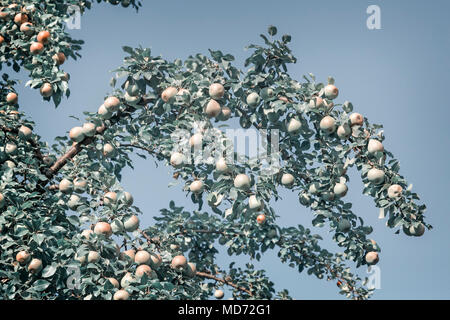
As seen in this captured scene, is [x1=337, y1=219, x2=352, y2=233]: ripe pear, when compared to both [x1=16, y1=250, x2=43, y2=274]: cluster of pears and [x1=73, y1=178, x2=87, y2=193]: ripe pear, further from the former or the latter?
[x1=16, y1=250, x2=43, y2=274]: cluster of pears

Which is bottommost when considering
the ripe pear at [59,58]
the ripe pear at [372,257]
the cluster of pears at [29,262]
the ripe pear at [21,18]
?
the cluster of pears at [29,262]

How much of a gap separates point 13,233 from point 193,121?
6.15 ft

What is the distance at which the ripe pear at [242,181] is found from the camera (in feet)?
14.0

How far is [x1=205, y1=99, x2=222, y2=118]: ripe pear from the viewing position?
4656mm

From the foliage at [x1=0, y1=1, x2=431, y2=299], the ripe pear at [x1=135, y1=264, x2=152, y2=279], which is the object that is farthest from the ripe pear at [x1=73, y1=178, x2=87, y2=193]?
the ripe pear at [x1=135, y1=264, x2=152, y2=279]

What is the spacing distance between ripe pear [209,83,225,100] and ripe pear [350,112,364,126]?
1.21m

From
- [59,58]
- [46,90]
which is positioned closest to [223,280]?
[46,90]

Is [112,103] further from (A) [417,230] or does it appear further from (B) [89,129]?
(A) [417,230]

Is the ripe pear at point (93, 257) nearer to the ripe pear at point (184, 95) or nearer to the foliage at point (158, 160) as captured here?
the foliage at point (158, 160)

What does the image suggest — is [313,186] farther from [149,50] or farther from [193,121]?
[149,50]

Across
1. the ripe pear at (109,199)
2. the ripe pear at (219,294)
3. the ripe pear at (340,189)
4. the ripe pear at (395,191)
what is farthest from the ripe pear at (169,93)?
the ripe pear at (219,294)

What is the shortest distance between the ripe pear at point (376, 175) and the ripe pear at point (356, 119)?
0.46 metres

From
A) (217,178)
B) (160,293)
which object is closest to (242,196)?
(217,178)
